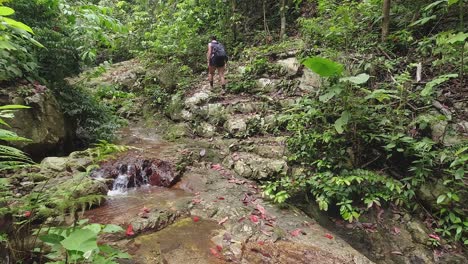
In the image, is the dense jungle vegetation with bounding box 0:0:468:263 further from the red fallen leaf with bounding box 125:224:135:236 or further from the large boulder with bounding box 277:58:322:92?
the red fallen leaf with bounding box 125:224:135:236

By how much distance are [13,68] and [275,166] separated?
17.4 ft

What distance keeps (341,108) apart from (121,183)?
474cm

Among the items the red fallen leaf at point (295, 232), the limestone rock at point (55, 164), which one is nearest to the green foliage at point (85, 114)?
the limestone rock at point (55, 164)

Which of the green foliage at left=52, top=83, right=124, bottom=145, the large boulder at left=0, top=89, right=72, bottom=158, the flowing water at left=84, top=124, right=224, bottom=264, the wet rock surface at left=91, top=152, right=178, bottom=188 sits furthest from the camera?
the green foliage at left=52, top=83, right=124, bottom=145

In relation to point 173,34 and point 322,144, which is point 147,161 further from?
point 173,34

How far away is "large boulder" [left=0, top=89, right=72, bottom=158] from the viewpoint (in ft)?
18.6

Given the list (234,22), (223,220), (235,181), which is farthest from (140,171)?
(234,22)

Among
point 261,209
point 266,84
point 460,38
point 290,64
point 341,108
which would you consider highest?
point 290,64

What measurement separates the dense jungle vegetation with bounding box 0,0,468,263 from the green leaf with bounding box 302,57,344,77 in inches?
0.6

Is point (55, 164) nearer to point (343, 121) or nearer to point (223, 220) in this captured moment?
point (223, 220)

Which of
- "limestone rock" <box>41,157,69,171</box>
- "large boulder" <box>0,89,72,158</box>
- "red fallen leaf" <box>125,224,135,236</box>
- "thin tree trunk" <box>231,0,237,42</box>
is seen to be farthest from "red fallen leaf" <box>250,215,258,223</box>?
"thin tree trunk" <box>231,0,237,42</box>

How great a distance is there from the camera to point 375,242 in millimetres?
4305

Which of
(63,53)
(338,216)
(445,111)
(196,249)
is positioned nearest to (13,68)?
(63,53)

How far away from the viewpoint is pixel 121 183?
621cm
